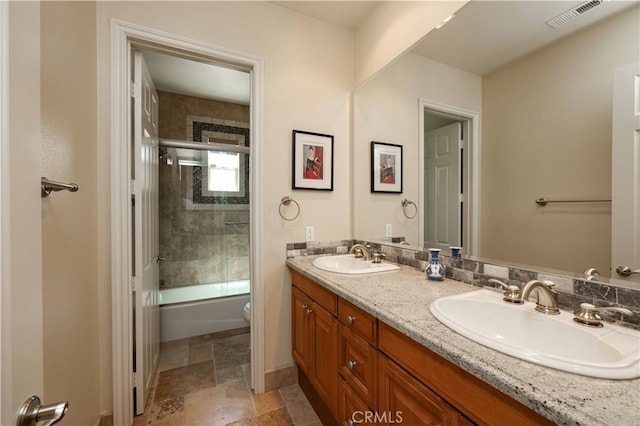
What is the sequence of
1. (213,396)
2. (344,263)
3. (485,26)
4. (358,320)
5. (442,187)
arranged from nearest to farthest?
(358,320), (485,26), (442,187), (213,396), (344,263)

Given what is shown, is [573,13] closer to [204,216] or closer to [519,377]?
[519,377]

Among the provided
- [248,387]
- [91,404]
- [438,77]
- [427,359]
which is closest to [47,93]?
[91,404]

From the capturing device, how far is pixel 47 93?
982mm

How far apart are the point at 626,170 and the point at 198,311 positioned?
121 inches

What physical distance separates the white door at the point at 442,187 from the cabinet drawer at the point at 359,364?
0.74 metres

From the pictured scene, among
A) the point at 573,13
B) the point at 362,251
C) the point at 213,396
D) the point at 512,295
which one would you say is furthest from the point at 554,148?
the point at 213,396

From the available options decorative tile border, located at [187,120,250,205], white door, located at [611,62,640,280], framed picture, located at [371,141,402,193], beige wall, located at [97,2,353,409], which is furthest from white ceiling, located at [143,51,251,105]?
white door, located at [611,62,640,280]

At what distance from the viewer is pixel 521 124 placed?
1.11 meters

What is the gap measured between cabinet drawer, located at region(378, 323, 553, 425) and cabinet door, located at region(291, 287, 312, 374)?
766 mm

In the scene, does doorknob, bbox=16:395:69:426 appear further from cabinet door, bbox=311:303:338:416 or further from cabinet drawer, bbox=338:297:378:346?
cabinet door, bbox=311:303:338:416

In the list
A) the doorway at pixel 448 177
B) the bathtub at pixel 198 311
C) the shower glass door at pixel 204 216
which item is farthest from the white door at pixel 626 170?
the shower glass door at pixel 204 216

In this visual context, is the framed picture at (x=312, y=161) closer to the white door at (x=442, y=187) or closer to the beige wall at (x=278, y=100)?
the beige wall at (x=278, y=100)

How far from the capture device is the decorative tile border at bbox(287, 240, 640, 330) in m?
0.78

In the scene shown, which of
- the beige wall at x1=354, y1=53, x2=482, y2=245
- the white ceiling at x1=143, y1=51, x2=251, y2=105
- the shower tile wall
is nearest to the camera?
the beige wall at x1=354, y1=53, x2=482, y2=245
